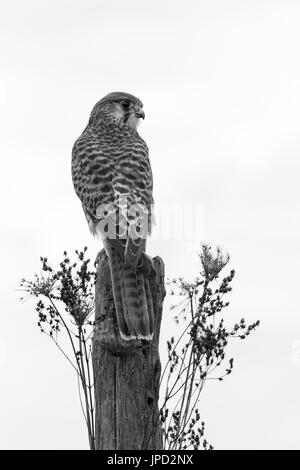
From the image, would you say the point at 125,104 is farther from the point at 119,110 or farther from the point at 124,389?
the point at 124,389

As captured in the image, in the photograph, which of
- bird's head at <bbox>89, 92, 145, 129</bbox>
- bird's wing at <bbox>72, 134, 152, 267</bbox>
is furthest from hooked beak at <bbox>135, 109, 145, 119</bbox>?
bird's wing at <bbox>72, 134, 152, 267</bbox>

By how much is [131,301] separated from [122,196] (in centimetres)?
124

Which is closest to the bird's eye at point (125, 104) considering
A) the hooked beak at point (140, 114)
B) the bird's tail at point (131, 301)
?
the hooked beak at point (140, 114)

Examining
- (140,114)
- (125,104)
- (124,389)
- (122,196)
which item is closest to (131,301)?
(124,389)

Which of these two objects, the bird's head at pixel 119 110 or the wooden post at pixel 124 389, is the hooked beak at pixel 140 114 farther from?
the wooden post at pixel 124 389

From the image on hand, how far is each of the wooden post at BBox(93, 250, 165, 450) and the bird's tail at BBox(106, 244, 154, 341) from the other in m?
0.08

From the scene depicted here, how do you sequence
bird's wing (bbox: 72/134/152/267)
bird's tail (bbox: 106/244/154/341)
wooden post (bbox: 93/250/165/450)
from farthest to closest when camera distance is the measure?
bird's wing (bbox: 72/134/152/267)
bird's tail (bbox: 106/244/154/341)
wooden post (bbox: 93/250/165/450)

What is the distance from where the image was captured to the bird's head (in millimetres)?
8812

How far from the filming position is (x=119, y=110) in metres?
8.95

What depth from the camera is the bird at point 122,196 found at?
19.9 ft

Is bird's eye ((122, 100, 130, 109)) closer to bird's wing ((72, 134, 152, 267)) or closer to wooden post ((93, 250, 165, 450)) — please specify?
bird's wing ((72, 134, 152, 267))
